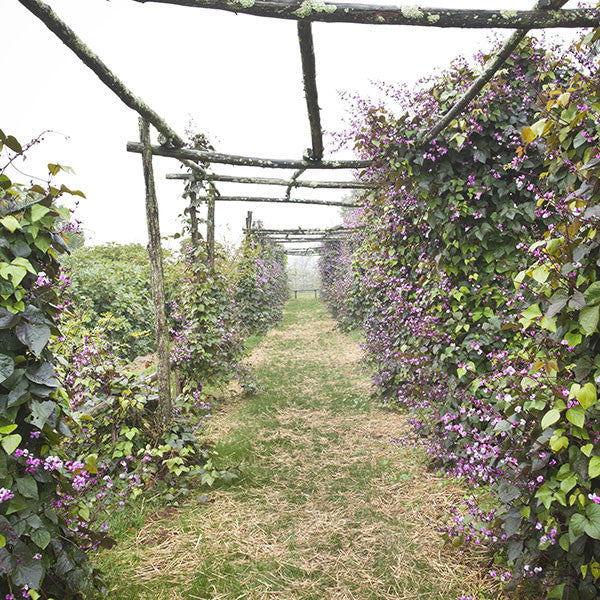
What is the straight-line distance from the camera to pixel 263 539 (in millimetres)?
2602

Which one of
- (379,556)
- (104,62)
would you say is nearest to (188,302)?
(104,62)

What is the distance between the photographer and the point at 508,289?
2.99 m

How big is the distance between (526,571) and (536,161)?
2850 mm

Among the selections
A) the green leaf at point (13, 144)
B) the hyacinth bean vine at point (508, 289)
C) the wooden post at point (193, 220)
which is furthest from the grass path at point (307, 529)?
the wooden post at point (193, 220)

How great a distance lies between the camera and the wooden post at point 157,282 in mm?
3424

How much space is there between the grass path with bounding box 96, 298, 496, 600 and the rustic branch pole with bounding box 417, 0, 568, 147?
3038 mm

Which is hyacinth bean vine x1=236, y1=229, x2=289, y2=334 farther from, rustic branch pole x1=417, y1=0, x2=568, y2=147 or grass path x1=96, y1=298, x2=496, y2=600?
rustic branch pole x1=417, y1=0, x2=568, y2=147

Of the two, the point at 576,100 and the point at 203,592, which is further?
the point at 203,592

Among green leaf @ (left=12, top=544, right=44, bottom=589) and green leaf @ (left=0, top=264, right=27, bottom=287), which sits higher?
green leaf @ (left=0, top=264, right=27, bottom=287)

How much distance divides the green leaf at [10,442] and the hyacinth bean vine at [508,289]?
85.2 inches

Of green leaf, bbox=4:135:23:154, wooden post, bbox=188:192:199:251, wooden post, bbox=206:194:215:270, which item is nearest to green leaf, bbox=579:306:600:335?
green leaf, bbox=4:135:23:154

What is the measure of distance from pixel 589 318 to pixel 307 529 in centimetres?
235

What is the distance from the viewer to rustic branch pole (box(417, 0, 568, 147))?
201 cm

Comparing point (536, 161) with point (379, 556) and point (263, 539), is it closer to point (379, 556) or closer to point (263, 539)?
point (379, 556)
